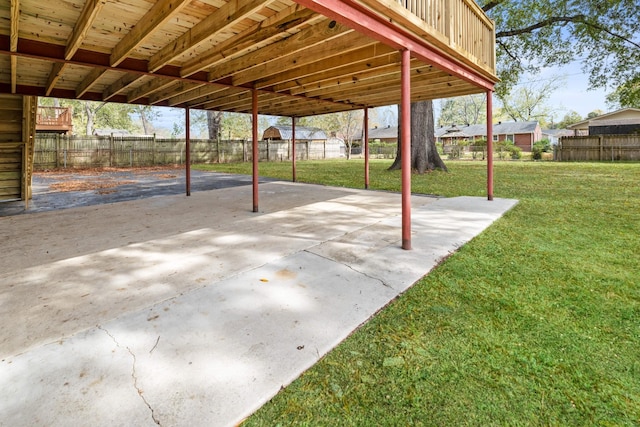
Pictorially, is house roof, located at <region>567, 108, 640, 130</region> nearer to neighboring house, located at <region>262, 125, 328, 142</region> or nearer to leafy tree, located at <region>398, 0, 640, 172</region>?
leafy tree, located at <region>398, 0, 640, 172</region>

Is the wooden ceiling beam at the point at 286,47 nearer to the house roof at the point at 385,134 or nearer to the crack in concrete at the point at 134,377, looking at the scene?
the crack in concrete at the point at 134,377

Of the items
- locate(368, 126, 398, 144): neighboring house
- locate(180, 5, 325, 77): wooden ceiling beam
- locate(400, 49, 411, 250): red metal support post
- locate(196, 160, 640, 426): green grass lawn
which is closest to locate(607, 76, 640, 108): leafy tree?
locate(196, 160, 640, 426): green grass lawn

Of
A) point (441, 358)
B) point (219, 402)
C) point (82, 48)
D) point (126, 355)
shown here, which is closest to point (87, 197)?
point (82, 48)

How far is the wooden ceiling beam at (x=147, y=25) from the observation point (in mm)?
2859

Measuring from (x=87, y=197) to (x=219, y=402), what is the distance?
337 inches

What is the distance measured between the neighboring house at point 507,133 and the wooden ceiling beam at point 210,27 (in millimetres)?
38268

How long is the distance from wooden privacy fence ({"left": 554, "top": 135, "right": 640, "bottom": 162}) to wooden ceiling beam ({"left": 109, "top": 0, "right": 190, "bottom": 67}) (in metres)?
22.7

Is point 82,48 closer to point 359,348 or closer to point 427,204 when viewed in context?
point 359,348

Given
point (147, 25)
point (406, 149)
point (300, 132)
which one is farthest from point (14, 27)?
point (300, 132)

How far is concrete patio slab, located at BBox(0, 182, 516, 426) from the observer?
158 centimetres

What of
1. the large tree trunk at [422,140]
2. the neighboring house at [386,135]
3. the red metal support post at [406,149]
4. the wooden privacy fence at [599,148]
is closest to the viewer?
the red metal support post at [406,149]

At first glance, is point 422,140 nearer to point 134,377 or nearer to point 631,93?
point 631,93

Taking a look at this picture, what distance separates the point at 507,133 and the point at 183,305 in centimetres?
4374

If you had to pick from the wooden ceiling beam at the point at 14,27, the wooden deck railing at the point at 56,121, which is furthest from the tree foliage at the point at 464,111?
the wooden ceiling beam at the point at 14,27
